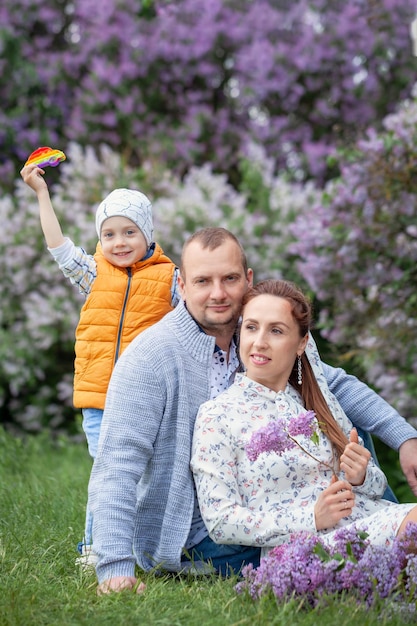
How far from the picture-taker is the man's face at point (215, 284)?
296cm

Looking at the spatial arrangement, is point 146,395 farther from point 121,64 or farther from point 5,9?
point 5,9

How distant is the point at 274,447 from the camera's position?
2660 mm

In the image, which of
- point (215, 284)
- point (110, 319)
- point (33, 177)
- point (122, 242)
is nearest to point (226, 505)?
point (215, 284)

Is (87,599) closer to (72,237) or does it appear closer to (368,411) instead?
(368,411)

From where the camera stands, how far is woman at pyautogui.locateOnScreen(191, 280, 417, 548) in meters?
2.65

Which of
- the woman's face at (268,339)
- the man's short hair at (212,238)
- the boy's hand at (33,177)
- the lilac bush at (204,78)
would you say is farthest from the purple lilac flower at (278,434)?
the lilac bush at (204,78)

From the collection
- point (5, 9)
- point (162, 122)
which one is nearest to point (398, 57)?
point (162, 122)

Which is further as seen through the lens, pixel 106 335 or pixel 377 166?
pixel 377 166

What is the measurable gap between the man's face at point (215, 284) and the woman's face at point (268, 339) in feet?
0.30

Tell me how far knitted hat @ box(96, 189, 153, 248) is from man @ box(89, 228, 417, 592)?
302 millimetres

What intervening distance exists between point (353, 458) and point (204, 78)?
6393mm

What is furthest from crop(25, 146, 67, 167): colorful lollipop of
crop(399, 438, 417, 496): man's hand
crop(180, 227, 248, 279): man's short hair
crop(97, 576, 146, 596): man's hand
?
crop(399, 438, 417, 496): man's hand

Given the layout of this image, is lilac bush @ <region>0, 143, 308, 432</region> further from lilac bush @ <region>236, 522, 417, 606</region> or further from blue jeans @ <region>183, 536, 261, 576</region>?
lilac bush @ <region>236, 522, 417, 606</region>

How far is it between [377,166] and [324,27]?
386 centimetres
